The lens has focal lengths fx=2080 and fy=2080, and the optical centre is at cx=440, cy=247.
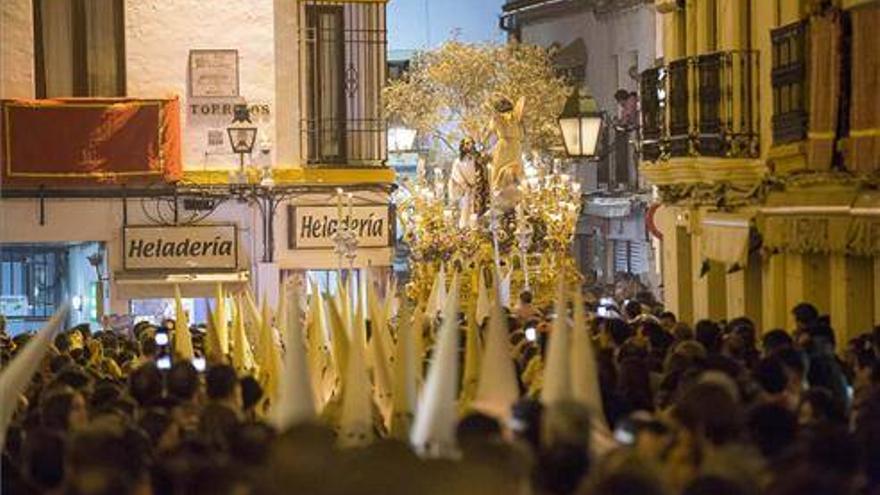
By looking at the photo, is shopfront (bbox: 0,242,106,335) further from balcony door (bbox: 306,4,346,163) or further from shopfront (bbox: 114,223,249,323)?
balcony door (bbox: 306,4,346,163)

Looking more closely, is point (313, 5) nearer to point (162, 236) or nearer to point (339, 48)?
point (339, 48)

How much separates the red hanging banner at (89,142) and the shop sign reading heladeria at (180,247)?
83 centimetres

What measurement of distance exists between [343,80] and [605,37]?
16.0m

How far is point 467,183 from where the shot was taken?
29.0 meters

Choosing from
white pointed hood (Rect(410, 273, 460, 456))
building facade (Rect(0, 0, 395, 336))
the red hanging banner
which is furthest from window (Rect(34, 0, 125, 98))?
white pointed hood (Rect(410, 273, 460, 456))

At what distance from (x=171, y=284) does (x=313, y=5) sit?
16.7 feet

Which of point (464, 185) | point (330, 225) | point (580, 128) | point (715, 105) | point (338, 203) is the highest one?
point (715, 105)

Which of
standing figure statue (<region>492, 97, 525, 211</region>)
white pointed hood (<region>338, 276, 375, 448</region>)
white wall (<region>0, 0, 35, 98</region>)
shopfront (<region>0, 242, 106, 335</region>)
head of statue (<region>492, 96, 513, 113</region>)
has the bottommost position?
shopfront (<region>0, 242, 106, 335</region>)

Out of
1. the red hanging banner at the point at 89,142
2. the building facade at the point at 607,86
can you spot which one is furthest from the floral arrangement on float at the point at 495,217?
the building facade at the point at 607,86

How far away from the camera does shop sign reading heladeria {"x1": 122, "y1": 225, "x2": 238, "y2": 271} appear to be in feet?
103

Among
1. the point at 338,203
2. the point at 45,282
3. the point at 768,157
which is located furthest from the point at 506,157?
the point at 45,282

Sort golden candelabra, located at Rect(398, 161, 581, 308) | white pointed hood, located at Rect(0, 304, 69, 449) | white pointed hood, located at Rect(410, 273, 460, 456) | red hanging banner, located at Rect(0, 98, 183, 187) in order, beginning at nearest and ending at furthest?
white pointed hood, located at Rect(410, 273, 460, 456)
white pointed hood, located at Rect(0, 304, 69, 449)
golden candelabra, located at Rect(398, 161, 581, 308)
red hanging banner, located at Rect(0, 98, 183, 187)

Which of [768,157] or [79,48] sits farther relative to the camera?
[79,48]

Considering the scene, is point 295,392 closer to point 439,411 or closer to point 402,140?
point 439,411
